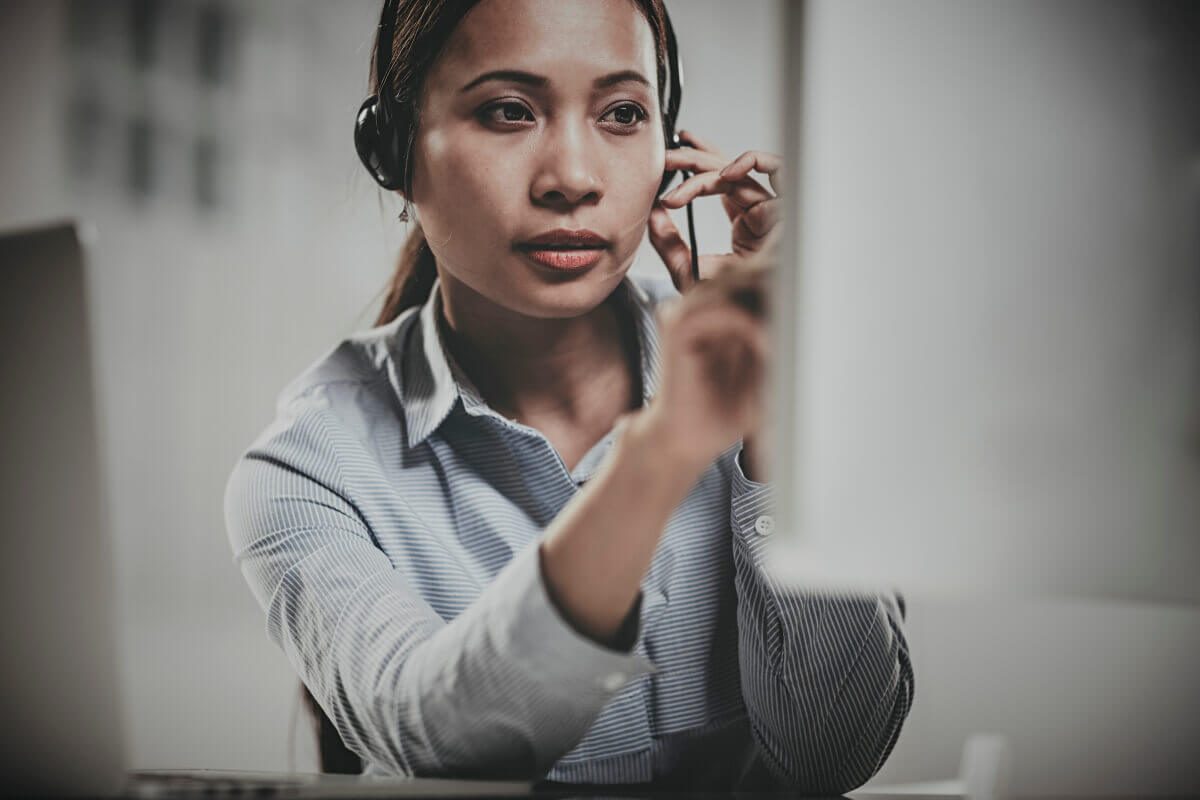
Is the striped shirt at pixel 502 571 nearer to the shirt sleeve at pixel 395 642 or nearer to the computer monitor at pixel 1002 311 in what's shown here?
the shirt sleeve at pixel 395 642

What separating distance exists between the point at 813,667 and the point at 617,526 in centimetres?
40

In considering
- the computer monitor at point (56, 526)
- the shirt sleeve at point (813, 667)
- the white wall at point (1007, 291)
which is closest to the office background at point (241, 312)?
the shirt sleeve at point (813, 667)

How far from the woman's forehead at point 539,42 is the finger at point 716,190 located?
5.3 inches

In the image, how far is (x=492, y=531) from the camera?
0.94 meters

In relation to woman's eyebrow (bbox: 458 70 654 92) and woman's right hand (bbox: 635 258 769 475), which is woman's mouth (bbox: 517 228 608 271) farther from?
woman's right hand (bbox: 635 258 769 475)

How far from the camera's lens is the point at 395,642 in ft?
2.48

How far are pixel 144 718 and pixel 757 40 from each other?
113 centimetres

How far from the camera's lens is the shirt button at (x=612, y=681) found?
25.3 inches

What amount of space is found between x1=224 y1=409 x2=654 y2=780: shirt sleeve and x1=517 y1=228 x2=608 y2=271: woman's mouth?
0.92 ft

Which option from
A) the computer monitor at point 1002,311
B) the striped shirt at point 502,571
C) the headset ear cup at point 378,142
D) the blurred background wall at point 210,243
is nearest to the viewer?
the computer monitor at point 1002,311

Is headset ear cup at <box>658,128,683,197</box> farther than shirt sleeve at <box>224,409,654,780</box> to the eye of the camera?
Yes

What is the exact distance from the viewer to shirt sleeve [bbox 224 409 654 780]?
25.3 inches

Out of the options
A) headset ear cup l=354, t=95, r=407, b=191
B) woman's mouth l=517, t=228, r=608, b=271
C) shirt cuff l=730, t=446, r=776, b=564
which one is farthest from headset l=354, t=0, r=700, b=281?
shirt cuff l=730, t=446, r=776, b=564

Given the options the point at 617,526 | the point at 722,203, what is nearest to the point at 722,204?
the point at 722,203
